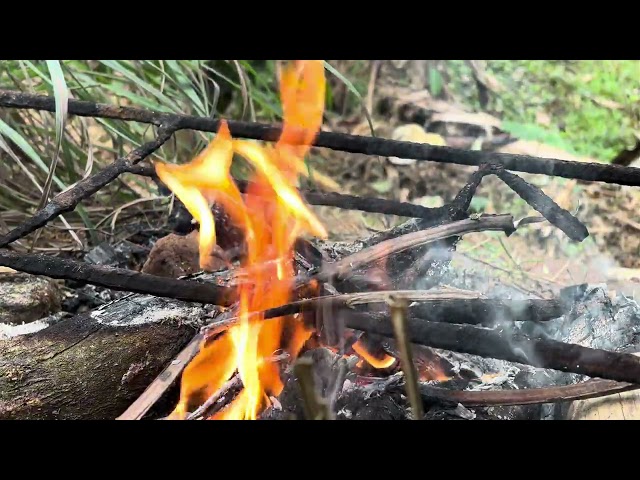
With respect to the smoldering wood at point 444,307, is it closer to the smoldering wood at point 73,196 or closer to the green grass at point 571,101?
the smoldering wood at point 73,196

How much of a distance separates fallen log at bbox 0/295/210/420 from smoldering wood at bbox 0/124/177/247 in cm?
17

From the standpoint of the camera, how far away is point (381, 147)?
1.25 metres

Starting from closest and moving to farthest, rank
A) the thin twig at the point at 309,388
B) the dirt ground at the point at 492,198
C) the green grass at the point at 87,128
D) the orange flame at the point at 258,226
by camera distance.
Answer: the thin twig at the point at 309,388 < the orange flame at the point at 258,226 < the green grass at the point at 87,128 < the dirt ground at the point at 492,198

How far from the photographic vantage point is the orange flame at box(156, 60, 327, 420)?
101 cm

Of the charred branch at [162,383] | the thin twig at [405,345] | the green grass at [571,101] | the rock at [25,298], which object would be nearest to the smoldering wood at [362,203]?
the rock at [25,298]

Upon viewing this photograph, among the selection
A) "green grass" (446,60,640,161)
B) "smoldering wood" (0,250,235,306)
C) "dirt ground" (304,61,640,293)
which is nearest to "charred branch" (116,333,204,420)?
"smoldering wood" (0,250,235,306)

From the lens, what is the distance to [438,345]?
0.84 metres

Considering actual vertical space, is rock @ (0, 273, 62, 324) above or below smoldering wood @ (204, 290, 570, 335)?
above

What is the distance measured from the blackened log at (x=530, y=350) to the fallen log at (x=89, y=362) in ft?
1.37

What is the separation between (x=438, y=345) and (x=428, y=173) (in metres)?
2.00

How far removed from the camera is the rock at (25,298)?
1.25 meters

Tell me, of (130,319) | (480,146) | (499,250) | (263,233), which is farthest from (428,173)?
(130,319)

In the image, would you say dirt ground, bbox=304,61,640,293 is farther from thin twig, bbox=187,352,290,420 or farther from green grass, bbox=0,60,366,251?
thin twig, bbox=187,352,290,420

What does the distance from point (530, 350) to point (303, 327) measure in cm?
38
